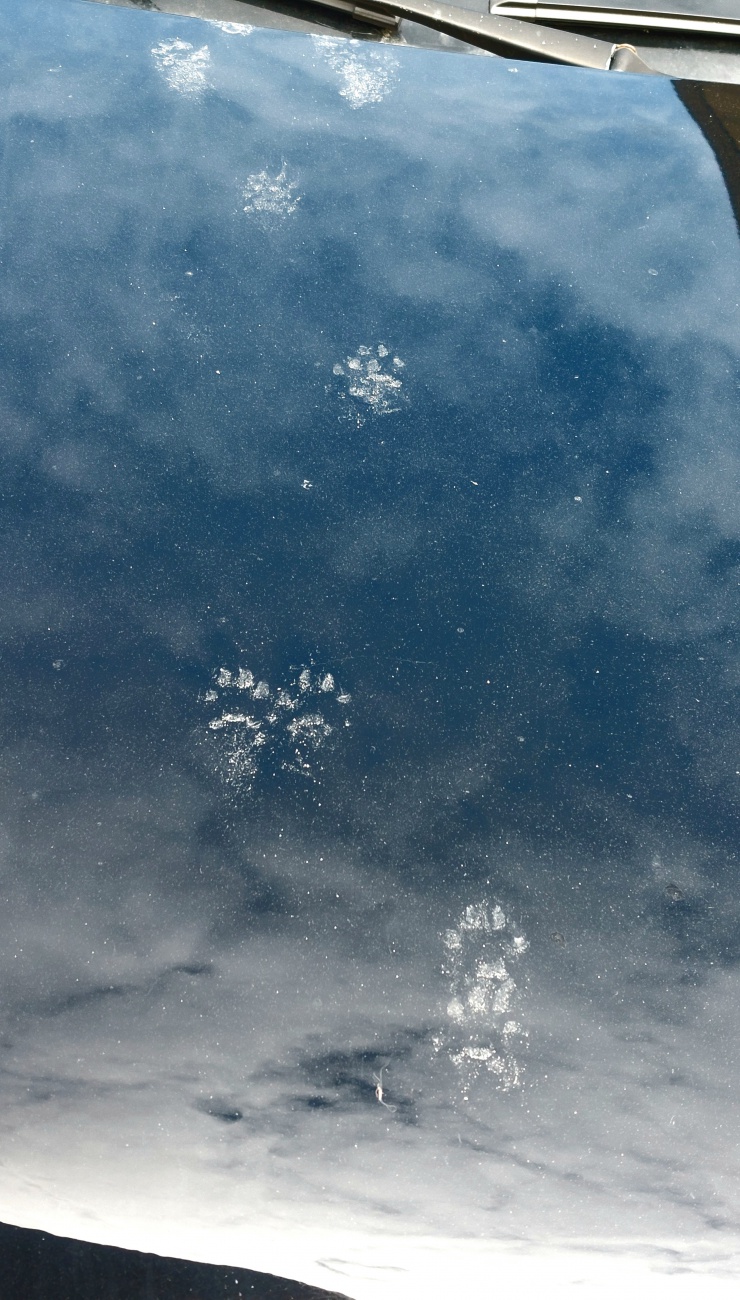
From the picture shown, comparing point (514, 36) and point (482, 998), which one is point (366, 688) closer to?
point (482, 998)

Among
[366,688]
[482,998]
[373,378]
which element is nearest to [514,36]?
[373,378]

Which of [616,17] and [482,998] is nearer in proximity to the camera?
[482,998]

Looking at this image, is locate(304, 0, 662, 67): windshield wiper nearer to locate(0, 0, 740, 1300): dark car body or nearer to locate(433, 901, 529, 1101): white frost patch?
locate(0, 0, 740, 1300): dark car body

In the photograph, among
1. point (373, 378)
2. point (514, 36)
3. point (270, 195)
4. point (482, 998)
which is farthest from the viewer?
point (514, 36)

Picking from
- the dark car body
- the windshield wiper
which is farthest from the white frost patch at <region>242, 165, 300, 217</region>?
the windshield wiper

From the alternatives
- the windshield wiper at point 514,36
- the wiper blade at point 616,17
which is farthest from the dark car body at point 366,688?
the wiper blade at point 616,17

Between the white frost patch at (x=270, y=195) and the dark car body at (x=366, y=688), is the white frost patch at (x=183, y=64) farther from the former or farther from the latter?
the white frost patch at (x=270, y=195)

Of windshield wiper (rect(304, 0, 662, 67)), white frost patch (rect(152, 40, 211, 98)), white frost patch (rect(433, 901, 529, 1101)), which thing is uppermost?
windshield wiper (rect(304, 0, 662, 67))
